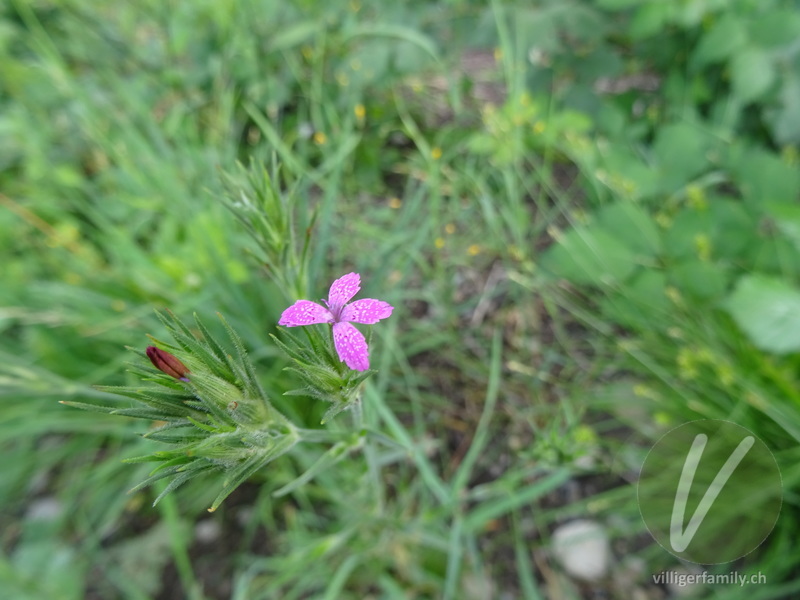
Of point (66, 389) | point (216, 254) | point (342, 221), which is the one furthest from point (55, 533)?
point (342, 221)

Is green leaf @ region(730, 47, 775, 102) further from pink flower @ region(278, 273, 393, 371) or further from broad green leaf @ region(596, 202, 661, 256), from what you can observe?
pink flower @ region(278, 273, 393, 371)

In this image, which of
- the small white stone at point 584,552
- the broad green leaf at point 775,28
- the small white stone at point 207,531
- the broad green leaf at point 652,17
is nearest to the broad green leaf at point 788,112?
the broad green leaf at point 775,28

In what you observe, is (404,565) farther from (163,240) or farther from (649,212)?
(649,212)

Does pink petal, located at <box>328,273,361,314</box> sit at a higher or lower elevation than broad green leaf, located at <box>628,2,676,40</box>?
lower

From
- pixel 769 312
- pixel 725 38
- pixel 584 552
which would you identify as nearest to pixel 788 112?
pixel 725 38

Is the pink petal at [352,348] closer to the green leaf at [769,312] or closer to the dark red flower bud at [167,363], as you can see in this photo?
the dark red flower bud at [167,363]

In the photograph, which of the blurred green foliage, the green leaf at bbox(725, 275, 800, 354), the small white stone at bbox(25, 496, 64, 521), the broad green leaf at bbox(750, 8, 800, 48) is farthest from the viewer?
the small white stone at bbox(25, 496, 64, 521)

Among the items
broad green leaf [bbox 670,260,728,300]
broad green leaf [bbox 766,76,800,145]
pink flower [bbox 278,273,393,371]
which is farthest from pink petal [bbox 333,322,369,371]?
broad green leaf [bbox 766,76,800,145]
